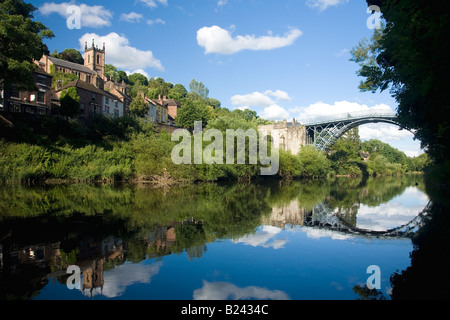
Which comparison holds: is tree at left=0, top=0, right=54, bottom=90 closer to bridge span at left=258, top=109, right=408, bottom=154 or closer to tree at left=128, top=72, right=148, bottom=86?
bridge span at left=258, top=109, right=408, bottom=154

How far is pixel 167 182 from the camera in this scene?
95.5ft

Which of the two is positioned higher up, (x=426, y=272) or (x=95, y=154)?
(x=95, y=154)

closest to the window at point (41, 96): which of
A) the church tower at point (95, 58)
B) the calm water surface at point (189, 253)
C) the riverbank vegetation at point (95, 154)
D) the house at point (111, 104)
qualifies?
the house at point (111, 104)

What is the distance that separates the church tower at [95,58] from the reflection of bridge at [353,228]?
282ft

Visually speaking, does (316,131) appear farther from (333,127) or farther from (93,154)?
(93,154)

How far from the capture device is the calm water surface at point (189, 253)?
5.36 metres

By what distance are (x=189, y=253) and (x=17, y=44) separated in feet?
77.7

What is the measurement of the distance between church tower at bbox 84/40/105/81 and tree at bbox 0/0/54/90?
6655cm

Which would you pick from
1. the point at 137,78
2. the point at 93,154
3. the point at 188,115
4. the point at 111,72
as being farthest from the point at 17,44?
the point at 137,78

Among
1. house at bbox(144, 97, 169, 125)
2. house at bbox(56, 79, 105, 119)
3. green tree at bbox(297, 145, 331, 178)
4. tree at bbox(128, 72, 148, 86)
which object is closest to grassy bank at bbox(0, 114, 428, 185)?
house at bbox(56, 79, 105, 119)

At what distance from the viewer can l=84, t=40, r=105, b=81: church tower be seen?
287ft

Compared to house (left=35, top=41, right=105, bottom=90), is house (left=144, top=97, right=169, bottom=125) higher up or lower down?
lower down

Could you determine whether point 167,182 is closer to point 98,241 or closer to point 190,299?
point 98,241

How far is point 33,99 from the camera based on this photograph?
39188 mm
